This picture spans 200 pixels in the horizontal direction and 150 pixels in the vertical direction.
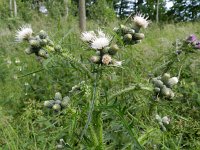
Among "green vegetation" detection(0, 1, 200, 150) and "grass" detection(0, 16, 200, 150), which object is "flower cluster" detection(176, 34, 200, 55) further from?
"grass" detection(0, 16, 200, 150)

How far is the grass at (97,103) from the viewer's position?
162 centimetres

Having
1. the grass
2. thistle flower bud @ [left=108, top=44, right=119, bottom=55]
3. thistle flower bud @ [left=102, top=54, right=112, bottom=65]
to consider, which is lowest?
the grass

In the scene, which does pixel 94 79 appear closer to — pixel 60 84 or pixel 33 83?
pixel 60 84

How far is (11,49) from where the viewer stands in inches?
277

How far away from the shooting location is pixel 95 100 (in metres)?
1.54

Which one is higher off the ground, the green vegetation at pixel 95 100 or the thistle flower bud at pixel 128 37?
the thistle flower bud at pixel 128 37

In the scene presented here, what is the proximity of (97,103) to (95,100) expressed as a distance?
62 millimetres

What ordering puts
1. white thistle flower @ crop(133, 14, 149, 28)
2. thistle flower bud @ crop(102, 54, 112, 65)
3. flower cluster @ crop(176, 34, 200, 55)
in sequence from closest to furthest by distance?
thistle flower bud @ crop(102, 54, 112, 65) → white thistle flower @ crop(133, 14, 149, 28) → flower cluster @ crop(176, 34, 200, 55)

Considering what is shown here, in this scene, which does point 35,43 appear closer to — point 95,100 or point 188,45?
point 95,100

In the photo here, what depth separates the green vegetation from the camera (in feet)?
5.26

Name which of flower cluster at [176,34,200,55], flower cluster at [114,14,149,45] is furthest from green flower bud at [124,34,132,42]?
flower cluster at [176,34,200,55]

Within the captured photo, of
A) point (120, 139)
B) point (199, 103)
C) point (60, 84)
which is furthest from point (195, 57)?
point (120, 139)

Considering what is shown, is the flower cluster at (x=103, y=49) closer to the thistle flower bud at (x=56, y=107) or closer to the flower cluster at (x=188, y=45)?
the thistle flower bud at (x=56, y=107)

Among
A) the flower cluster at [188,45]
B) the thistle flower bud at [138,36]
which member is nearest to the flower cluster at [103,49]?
the thistle flower bud at [138,36]
